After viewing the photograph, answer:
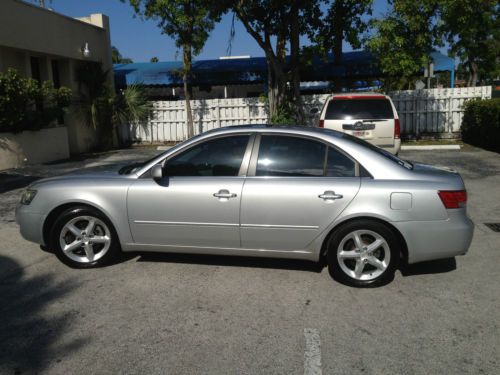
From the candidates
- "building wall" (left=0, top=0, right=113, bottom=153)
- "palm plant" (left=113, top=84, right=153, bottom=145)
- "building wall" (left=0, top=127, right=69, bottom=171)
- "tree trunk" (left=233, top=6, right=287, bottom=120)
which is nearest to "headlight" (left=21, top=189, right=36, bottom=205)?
"building wall" (left=0, top=127, right=69, bottom=171)

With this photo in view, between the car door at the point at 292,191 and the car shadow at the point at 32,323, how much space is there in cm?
179

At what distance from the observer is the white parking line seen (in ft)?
10.2

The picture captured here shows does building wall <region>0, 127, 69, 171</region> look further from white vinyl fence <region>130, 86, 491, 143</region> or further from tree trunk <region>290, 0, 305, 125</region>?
tree trunk <region>290, 0, 305, 125</region>

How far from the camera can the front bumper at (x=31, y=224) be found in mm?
5020

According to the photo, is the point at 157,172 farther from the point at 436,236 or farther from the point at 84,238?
the point at 436,236

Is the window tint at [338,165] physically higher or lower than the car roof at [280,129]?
lower

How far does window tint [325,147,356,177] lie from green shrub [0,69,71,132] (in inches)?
378

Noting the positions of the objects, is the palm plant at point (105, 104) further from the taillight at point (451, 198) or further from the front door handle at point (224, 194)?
the taillight at point (451, 198)

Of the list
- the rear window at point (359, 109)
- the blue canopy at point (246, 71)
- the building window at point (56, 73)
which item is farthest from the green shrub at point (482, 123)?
the building window at point (56, 73)

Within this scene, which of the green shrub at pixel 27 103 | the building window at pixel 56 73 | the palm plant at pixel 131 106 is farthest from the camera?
the palm plant at pixel 131 106

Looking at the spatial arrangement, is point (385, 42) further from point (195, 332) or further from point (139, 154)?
point (195, 332)

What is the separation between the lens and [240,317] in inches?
154

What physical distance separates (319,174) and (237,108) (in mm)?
13785

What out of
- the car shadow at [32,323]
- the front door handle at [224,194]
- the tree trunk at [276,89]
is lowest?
the car shadow at [32,323]
